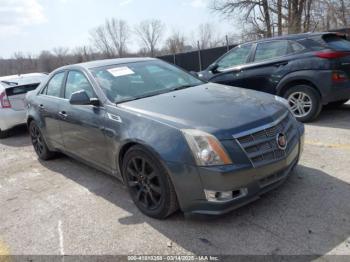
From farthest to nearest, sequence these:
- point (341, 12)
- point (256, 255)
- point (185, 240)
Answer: point (341, 12) → point (185, 240) → point (256, 255)

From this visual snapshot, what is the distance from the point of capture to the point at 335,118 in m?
Answer: 6.23

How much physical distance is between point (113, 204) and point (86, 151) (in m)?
0.83

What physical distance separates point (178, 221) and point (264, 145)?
3.68 ft

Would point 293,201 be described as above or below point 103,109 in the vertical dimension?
below

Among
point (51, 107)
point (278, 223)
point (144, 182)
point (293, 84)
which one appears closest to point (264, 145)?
point (278, 223)

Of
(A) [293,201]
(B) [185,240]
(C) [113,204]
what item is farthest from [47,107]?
(A) [293,201]

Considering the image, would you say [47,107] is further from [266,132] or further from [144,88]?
[266,132]

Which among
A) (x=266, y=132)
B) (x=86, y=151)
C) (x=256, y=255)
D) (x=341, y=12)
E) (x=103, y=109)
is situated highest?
(x=341, y=12)

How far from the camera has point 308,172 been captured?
400 cm

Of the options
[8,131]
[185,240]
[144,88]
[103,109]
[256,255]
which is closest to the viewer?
[256,255]

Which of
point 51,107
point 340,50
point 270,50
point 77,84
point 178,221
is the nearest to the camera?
point 178,221

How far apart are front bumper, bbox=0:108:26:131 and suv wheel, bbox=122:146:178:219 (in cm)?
493

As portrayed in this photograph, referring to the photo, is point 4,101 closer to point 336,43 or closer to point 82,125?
point 82,125

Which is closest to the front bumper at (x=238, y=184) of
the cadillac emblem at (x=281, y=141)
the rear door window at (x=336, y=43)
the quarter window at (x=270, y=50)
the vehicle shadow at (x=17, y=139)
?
the cadillac emblem at (x=281, y=141)
